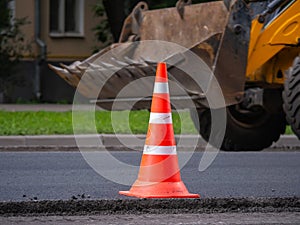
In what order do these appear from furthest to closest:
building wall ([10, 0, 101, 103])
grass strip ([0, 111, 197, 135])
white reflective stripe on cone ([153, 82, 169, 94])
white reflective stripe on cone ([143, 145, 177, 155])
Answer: building wall ([10, 0, 101, 103]), grass strip ([0, 111, 197, 135]), white reflective stripe on cone ([153, 82, 169, 94]), white reflective stripe on cone ([143, 145, 177, 155])

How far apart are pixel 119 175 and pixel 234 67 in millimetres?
2007

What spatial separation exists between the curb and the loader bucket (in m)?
1.39

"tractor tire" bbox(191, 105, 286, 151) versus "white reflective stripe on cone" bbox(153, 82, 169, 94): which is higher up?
"white reflective stripe on cone" bbox(153, 82, 169, 94)

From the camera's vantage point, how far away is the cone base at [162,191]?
6.38 m

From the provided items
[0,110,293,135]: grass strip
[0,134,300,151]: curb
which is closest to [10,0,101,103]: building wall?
[0,110,293,135]: grass strip

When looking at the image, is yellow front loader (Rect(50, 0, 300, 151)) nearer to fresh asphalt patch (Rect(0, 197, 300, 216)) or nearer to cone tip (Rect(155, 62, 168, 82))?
cone tip (Rect(155, 62, 168, 82))

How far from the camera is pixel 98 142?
39.9 ft

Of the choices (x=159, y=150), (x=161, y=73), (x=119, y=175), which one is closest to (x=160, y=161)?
(x=159, y=150)

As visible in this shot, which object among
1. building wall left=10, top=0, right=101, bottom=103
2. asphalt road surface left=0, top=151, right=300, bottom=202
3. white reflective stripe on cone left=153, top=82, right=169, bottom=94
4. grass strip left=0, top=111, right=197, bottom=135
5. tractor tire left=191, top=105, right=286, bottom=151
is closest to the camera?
white reflective stripe on cone left=153, top=82, right=169, bottom=94

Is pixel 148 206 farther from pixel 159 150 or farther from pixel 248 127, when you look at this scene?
pixel 248 127

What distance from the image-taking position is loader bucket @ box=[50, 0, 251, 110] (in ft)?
30.8

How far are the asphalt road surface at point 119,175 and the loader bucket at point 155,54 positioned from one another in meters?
0.71

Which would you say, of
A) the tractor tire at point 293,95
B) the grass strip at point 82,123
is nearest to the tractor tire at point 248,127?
the tractor tire at point 293,95

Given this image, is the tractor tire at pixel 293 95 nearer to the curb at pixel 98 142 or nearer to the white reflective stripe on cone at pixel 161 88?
the white reflective stripe on cone at pixel 161 88
